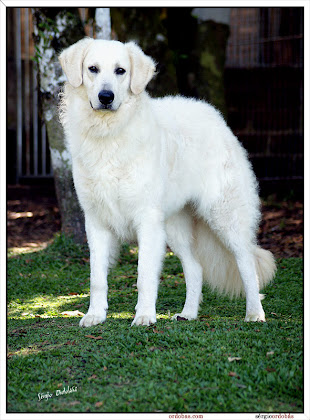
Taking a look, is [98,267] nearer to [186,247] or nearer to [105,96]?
[186,247]

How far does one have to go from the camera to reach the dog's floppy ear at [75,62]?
14.5 ft

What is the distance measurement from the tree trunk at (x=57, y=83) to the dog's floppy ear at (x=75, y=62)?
8.64ft

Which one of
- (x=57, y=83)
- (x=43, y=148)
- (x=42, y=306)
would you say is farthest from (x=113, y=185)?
(x=43, y=148)

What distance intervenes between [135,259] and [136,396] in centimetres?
413

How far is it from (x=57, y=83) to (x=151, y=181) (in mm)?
3273

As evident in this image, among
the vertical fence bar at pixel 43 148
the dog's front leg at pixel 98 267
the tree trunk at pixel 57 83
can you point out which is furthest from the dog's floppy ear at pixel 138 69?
the vertical fence bar at pixel 43 148

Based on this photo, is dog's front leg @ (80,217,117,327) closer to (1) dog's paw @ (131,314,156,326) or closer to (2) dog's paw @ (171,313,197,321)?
(1) dog's paw @ (131,314,156,326)

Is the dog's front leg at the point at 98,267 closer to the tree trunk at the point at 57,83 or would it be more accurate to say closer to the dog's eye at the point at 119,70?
the dog's eye at the point at 119,70

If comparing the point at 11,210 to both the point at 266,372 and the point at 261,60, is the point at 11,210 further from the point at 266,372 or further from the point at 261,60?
the point at 266,372

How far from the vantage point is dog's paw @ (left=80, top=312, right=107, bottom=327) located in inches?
178

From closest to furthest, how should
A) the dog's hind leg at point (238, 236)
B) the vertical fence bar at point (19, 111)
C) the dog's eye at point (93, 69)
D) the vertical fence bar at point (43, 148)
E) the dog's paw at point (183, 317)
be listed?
the dog's eye at point (93, 69)
the dog's paw at point (183, 317)
the dog's hind leg at point (238, 236)
the vertical fence bar at point (43, 148)
the vertical fence bar at point (19, 111)

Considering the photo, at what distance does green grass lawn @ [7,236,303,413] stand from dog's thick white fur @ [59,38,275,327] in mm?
322

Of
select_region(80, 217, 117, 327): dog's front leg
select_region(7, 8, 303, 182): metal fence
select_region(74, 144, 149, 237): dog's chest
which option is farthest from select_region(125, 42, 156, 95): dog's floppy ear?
select_region(7, 8, 303, 182): metal fence

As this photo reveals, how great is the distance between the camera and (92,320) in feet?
14.9
